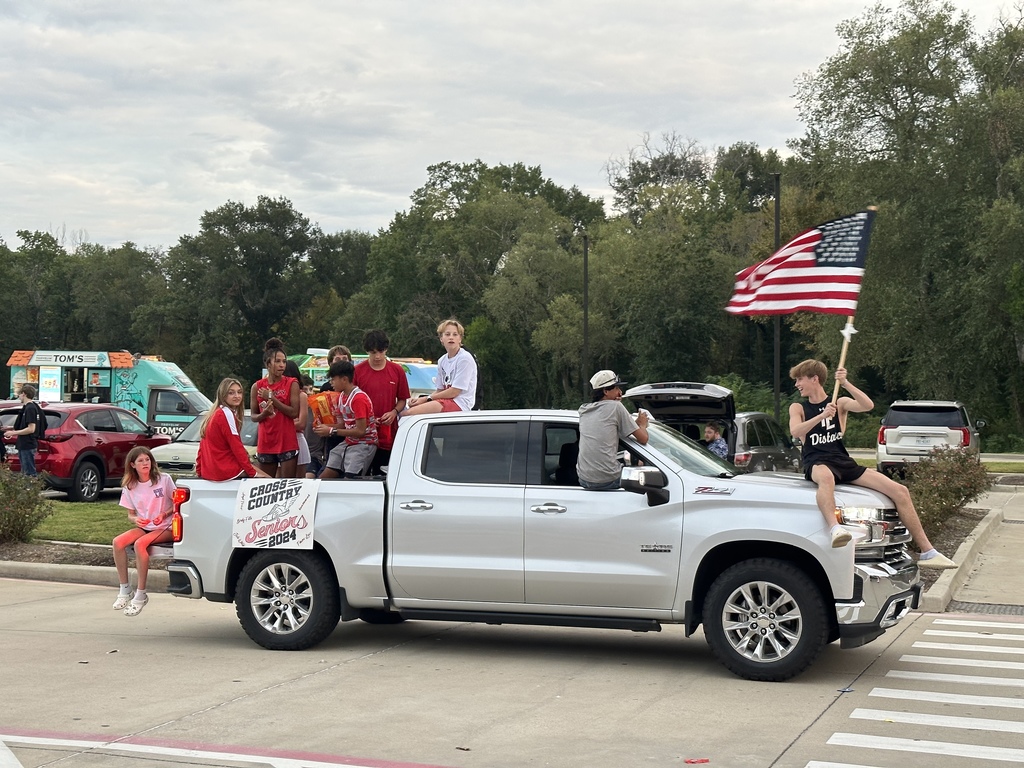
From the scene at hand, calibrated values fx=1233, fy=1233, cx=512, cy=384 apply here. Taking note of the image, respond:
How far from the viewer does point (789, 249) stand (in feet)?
37.4

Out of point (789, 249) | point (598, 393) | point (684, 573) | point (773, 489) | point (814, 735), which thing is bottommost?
point (814, 735)

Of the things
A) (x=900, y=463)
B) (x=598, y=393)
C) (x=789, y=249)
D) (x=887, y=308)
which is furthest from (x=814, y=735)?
(x=887, y=308)

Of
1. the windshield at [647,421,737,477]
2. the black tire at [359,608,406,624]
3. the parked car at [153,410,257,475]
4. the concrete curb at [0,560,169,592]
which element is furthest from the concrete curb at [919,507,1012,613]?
the parked car at [153,410,257,475]

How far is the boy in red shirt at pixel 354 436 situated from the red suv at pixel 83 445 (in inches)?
419

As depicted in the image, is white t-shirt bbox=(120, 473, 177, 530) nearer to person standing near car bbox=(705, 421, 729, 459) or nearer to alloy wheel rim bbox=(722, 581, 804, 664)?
alloy wheel rim bbox=(722, 581, 804, 664)

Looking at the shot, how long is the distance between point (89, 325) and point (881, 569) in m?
106

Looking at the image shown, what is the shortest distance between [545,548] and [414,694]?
1.39 metres

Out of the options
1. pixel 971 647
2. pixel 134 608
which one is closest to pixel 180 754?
pixel 134 608

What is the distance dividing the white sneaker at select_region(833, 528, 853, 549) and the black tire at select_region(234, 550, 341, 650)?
3.61 m

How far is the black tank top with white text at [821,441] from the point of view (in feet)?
27.6

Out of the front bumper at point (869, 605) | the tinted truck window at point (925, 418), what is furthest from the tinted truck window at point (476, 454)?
the tinted truck window at point (925, 418)

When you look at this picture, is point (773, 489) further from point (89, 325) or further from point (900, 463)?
point (89, 325)

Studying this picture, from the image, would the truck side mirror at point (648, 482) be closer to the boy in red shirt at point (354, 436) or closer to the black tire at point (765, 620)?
the black tire at point (765, 620)

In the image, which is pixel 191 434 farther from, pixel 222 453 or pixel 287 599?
pixel 287 599
